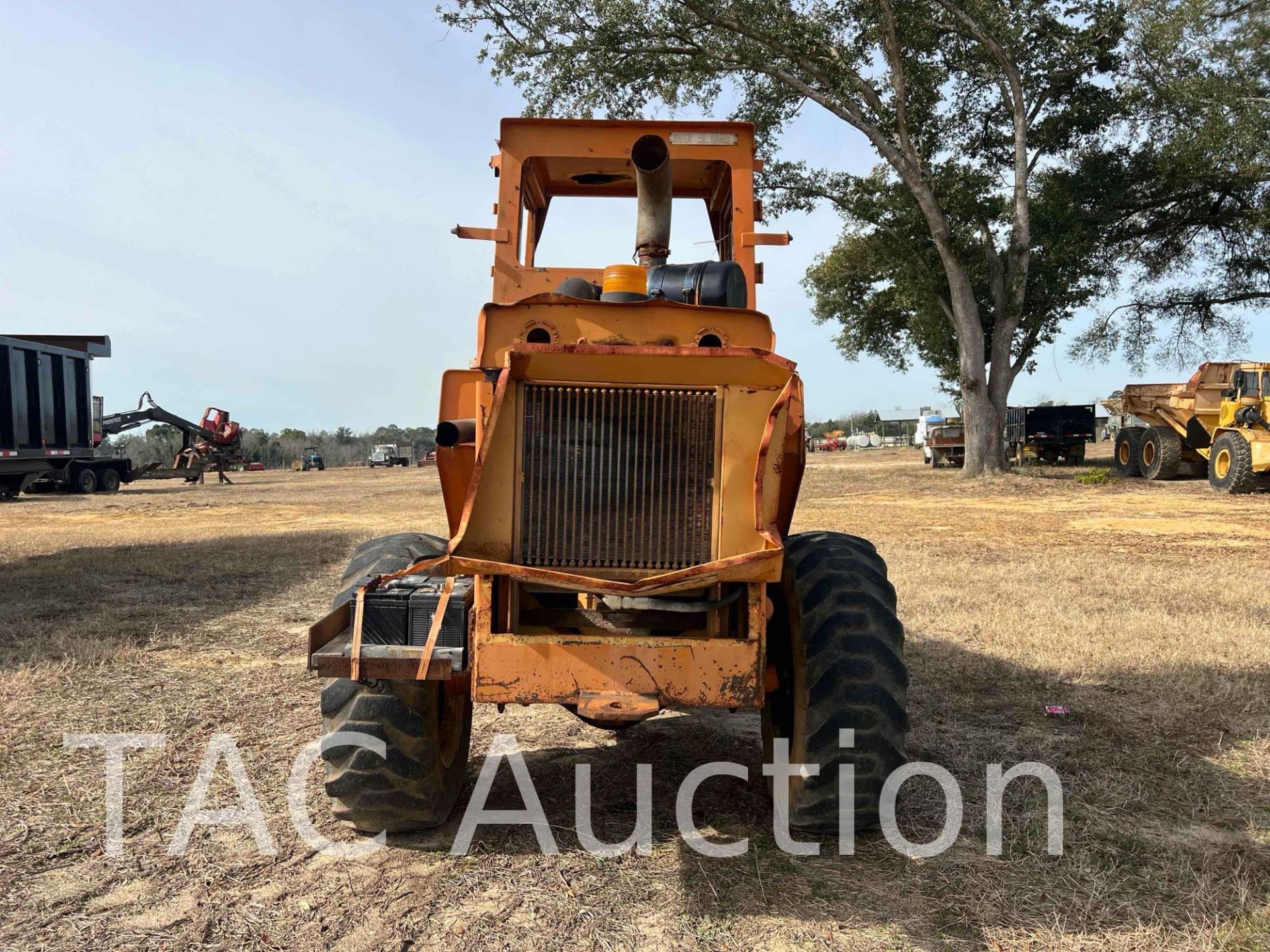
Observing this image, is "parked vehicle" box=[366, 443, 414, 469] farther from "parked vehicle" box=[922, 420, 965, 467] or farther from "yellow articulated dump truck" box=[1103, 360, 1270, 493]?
"yellow articulated dump truck" box=[1103, 360, 1270, 493]

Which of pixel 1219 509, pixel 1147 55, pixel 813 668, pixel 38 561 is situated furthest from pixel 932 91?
pixel 813 668

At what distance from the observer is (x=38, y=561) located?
34.1ft

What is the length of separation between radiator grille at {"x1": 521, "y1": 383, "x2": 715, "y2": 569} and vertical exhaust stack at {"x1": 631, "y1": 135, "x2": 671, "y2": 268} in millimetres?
1144

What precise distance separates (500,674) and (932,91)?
21768 millimetres

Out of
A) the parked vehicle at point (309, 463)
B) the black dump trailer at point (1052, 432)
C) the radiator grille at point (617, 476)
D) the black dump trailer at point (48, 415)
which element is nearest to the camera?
the radiator grille at point (617, 476)

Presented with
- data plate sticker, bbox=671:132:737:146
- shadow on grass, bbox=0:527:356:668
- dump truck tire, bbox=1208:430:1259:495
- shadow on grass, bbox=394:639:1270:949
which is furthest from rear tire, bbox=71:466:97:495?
dump truck tire, bbox=1208:430:1259:495

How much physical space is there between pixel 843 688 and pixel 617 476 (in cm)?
105

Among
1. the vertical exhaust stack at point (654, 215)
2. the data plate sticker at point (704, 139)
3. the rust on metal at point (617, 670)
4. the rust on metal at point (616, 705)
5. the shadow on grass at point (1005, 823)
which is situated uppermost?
the data plate sticker at point (704, 139)

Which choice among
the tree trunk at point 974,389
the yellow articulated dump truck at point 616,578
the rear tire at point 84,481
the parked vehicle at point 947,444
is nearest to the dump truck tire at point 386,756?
the yellow articulated dump truck at point 616,578

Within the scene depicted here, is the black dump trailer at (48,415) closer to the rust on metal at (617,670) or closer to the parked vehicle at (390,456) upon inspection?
the rust on metal at (617,670)

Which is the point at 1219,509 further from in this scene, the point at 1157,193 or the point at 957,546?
the point at 1157,193

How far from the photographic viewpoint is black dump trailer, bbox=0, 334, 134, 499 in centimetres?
1973

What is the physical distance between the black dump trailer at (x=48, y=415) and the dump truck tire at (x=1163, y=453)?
24.7m

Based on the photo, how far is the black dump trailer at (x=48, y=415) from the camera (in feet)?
64.7
